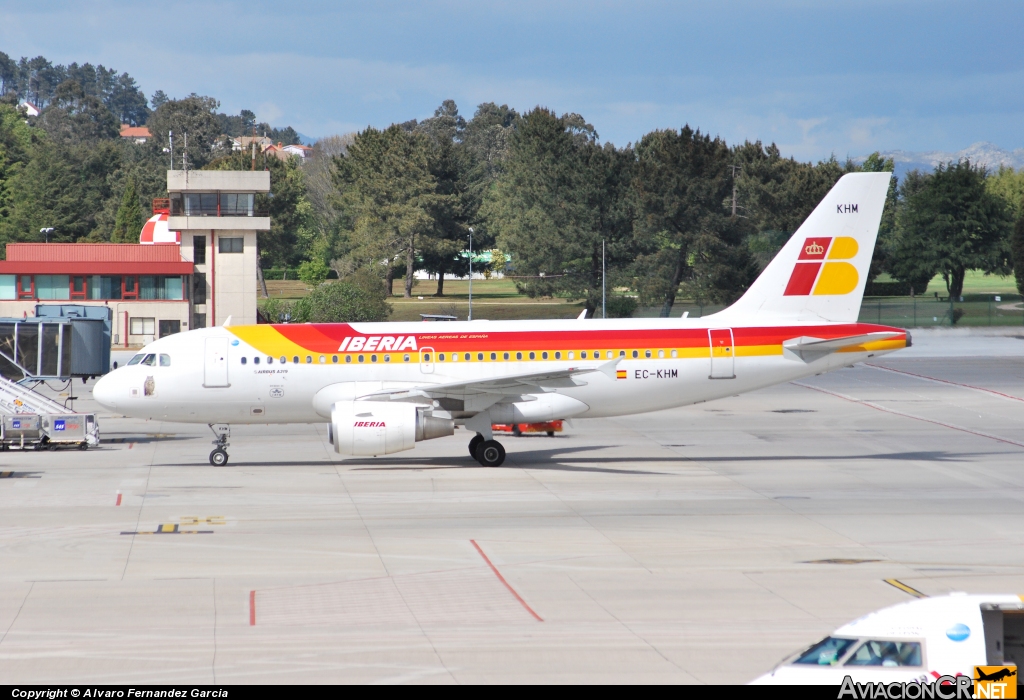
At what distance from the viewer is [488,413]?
2844 cm

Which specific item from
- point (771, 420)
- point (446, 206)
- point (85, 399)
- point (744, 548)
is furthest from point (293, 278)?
point (744, 548)

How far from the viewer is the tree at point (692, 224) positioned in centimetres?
8519

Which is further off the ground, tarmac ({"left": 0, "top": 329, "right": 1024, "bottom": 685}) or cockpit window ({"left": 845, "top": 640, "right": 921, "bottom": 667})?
cockpit window ({"left": 845, "top": 640, "right": 921, "bottom": 667})

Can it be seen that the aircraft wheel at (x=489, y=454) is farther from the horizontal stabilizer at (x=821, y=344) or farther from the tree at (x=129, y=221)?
the tree at (x=129, y=221)

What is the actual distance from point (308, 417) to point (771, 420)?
18506 millimetres

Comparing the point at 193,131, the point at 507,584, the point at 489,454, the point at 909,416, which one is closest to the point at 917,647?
the point at 507,584

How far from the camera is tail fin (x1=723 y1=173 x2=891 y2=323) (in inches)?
1179

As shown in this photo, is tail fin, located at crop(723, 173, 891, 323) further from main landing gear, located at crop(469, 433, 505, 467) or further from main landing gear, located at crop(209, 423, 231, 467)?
main landing gear, located at crop(209, 423, 231, 467)

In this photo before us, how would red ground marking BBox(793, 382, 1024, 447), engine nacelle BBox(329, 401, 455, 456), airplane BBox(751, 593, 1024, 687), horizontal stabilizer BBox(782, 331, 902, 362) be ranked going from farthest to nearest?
red ground marking BBox(793, 382, 1024, 447), horizontal stabilizer BBox(782, 331, 902, 362), engine nacelle BBox(329, 401, 455, 456), airplane BBox(751, 593, 1024, 687)

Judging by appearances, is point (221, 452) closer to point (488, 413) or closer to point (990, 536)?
point (488, 413)

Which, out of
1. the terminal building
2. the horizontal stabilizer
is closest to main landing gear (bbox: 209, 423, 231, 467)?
the horizontal stabilizer

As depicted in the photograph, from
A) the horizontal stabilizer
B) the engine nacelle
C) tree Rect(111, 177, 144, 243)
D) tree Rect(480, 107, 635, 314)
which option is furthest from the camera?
tree Rect(111, 177, 144, 243)

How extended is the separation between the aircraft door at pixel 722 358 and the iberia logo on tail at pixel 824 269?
255cm

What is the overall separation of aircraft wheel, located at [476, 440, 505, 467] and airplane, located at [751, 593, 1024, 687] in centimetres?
1938
